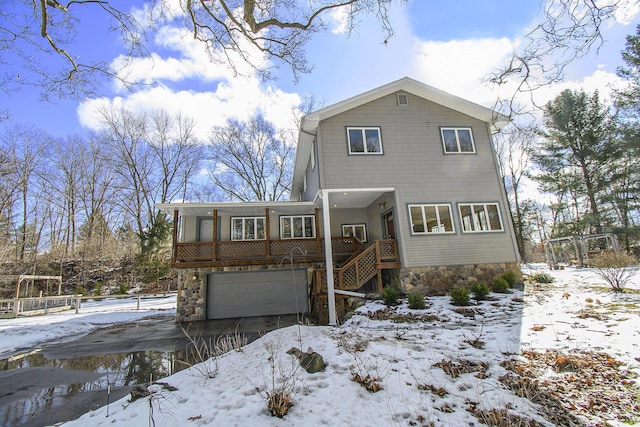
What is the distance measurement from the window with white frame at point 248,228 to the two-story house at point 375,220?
0.05 meters

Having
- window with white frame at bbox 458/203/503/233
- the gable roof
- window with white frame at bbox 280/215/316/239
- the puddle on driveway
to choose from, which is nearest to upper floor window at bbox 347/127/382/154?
the gable roof

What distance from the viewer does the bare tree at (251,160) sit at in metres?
25.2

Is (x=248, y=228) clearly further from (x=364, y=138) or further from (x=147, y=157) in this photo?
(x=147, y=157)

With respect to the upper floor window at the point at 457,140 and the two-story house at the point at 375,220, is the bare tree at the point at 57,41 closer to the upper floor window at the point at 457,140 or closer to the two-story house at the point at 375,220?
the two-story house at the point at 375,220

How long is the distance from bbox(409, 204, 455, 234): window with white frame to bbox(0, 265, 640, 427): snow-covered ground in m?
4.34

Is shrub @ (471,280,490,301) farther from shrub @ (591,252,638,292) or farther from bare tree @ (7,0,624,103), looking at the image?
bare tree @ (7,0,624,103)

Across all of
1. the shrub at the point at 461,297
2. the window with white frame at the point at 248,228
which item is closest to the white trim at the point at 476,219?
the shrub at the point at 461,297

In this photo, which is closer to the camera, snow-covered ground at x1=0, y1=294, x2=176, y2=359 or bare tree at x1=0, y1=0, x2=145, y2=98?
bare tree at x1=0, y1=0, x2=145, y2=98

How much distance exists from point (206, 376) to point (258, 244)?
26.9 feet

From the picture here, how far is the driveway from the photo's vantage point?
438cm

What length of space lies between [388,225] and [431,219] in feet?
6.04

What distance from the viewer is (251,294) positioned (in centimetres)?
1286

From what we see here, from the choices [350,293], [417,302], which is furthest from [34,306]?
[417,302]

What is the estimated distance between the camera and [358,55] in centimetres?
719
